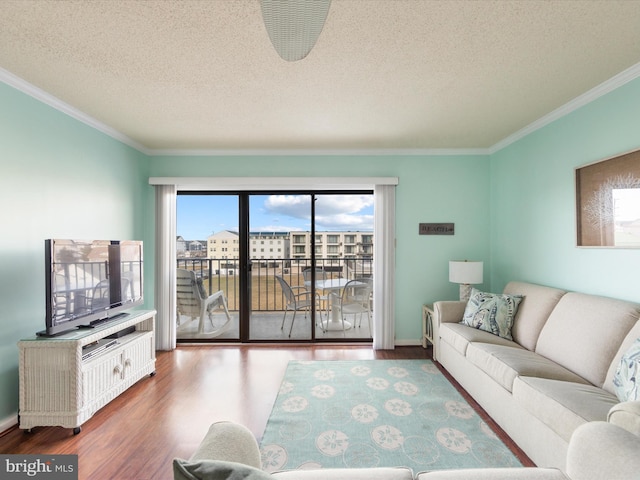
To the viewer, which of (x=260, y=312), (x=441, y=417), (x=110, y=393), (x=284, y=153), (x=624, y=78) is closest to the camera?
(x=624, y=78)

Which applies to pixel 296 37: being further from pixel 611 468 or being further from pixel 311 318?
pixel 311 318

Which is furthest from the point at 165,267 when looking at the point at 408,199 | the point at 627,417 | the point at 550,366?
the point at 627,417

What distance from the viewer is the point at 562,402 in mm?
1604

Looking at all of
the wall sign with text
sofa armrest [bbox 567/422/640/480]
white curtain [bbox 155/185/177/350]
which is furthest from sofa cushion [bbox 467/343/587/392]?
white curtain [bbox 155/185/177/350]

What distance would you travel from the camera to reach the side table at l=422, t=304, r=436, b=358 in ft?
12.1

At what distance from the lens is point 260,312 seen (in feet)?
14.6

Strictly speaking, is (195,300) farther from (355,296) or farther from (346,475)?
(346,475)

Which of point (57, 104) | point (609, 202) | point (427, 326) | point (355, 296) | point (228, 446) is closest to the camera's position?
point (228, 446)

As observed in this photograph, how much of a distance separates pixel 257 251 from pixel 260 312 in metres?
0.99

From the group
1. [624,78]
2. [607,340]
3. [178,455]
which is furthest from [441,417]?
[624,78]

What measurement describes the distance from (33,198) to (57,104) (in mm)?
830

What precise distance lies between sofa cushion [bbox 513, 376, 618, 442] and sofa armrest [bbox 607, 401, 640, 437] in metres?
0.20

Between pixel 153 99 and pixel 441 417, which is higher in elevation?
pixel 153 99

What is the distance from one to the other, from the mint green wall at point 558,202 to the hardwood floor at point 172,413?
141 cm
